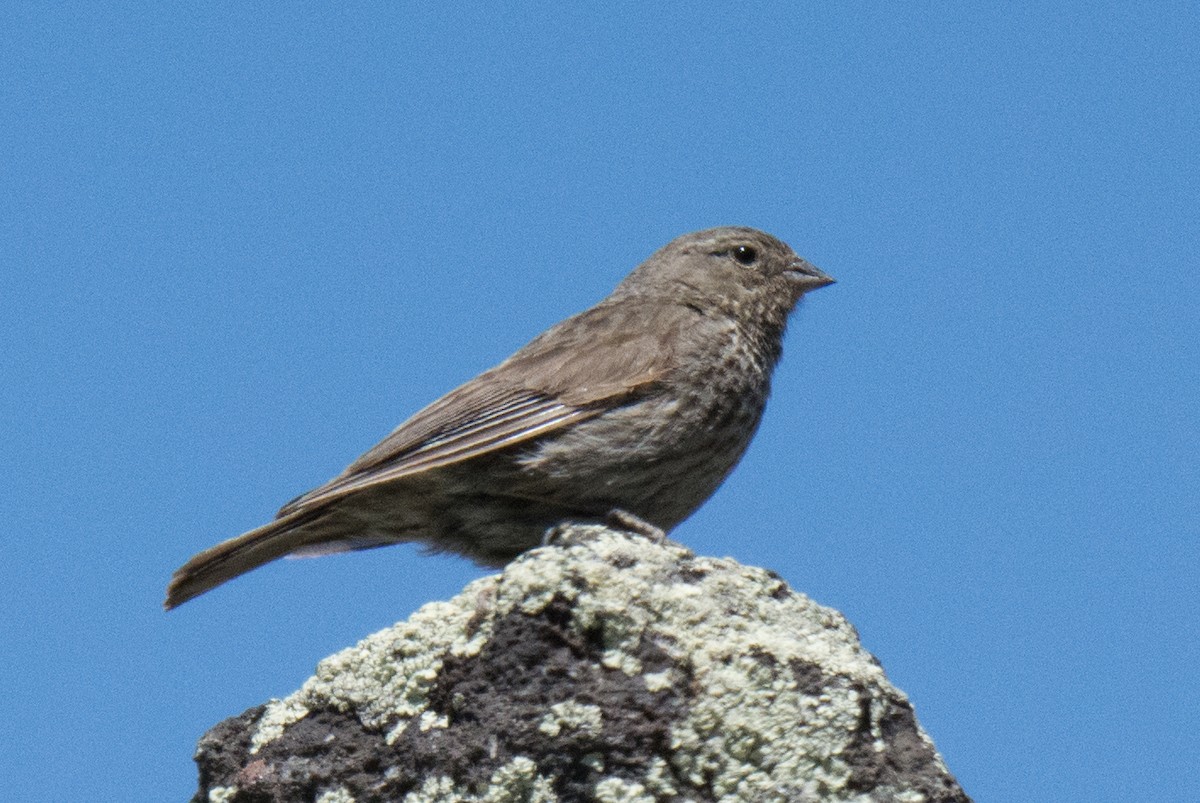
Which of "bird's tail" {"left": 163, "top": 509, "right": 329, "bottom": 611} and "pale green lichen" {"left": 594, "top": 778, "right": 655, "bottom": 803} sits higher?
"bird's tail" {"left": 163, "top": 509, "right": 329, "bottom": 611}

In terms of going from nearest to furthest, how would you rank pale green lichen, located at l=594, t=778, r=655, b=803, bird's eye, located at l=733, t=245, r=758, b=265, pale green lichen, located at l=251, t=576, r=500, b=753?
pale green lichen, located at l=594, t=778, r=655, b=803
pale green lichen, located at l=251, t=576, r=500, b=753
bird's eye, located at l=733, t=245, r=758, b=265

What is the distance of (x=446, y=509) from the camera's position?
5570 mm

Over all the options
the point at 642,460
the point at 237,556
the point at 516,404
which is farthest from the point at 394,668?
the point at 516,404

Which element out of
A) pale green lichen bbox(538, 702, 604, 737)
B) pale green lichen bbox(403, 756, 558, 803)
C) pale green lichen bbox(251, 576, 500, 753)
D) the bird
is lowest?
pale green lichen bbox(403, 756, 558, 803)

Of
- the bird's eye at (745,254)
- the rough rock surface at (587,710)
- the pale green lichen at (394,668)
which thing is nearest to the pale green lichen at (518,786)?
the rough rock surface at (587,710)

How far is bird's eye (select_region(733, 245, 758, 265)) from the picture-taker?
7324 mm

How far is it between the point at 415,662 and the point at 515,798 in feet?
1.39

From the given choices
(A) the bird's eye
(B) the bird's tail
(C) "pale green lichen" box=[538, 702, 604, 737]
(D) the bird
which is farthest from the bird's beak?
(C) "pale green lichen" box=[538, 702, 604, 737]

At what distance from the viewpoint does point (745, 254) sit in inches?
289

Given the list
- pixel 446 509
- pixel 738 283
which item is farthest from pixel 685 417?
pixel 738 283

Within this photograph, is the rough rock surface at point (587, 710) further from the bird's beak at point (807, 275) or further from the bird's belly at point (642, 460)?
the bird's beak at point (807, 275)

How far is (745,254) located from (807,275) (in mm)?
308

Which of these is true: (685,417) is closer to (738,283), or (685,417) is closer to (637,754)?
(738,283)

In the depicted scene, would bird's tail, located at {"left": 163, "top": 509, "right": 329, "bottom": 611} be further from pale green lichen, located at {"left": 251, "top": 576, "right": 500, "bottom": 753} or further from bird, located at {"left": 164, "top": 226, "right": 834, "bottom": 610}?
pale green lichen, located at {"left": 251, "top": 576, "right": 500, "bottom": 753}
